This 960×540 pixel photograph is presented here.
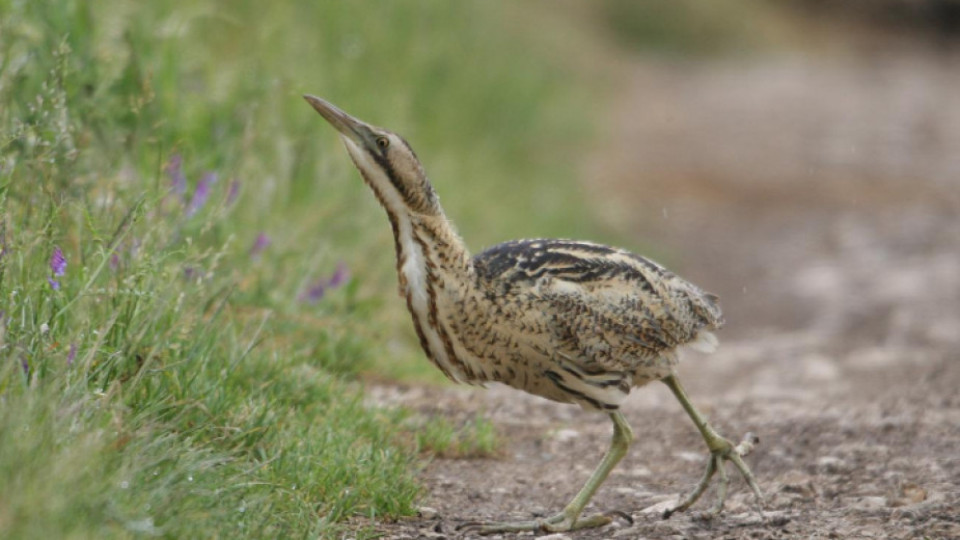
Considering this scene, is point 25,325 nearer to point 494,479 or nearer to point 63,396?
point 63,396

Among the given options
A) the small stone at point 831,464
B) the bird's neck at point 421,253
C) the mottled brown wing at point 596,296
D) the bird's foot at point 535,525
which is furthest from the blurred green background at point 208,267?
the small stone at point 831,464

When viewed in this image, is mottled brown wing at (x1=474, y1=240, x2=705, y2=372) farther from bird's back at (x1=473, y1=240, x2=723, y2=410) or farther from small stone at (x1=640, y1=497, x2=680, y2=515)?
small stone at (x1=640, y1=497, x2=680, y2=515)

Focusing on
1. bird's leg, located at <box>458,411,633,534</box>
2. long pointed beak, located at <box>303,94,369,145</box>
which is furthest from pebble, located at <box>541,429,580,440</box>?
long pointed beak, located at <box>303,94,369,145</box>

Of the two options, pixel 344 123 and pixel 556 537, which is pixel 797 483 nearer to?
pixel 556 537

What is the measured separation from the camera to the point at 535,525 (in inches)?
166

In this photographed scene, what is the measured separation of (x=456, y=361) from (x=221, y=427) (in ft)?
2.44

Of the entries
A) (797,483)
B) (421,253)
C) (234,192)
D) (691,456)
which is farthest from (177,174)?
(797,483)

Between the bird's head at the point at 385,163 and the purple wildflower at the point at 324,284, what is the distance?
1.92 meters

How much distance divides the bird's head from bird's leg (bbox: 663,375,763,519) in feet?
3.78

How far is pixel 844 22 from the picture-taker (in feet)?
89.3

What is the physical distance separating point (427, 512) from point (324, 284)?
2067 mm

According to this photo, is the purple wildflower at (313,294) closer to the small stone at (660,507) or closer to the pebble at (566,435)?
the pebble at (566,435)

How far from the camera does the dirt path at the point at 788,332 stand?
4711mm

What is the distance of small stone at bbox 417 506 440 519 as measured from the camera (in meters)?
4.32
